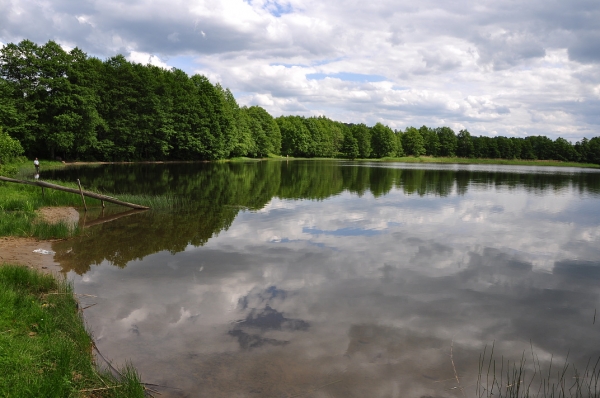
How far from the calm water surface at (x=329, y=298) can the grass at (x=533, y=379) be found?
0.32m

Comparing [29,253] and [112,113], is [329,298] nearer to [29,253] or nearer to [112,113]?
[29,253]

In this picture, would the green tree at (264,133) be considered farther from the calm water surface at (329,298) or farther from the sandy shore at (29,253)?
the sandy shore at (29,253)

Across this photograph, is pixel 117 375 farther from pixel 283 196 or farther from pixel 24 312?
pixel 283 196

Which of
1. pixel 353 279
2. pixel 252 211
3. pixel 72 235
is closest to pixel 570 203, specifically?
pixel 252 211

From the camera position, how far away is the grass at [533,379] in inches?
305

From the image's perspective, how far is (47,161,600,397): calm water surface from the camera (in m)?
8.40

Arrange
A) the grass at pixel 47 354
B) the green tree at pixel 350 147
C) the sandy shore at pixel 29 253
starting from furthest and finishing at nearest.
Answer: the green tree at pixel 350 147
the sandy shore at pixel 29 253
the grass at pixel 47 354

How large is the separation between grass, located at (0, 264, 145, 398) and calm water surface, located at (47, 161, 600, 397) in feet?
2.53

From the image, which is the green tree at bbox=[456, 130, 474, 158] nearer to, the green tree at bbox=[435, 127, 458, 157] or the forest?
the green tree at bbox=[435, 127, 458, 157]

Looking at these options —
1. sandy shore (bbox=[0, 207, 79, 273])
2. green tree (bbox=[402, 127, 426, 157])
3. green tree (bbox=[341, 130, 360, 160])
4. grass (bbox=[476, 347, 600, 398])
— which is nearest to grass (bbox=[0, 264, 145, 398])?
sandy shore (bbox=[0, 207, 79, 273])

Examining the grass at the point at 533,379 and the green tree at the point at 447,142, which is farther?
the green tree at the point at 447,142

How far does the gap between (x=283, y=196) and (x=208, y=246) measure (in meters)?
17.5


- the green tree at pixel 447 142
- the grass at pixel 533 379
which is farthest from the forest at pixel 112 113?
the green tree at pixel 447 142

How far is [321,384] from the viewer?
787 centimetres
